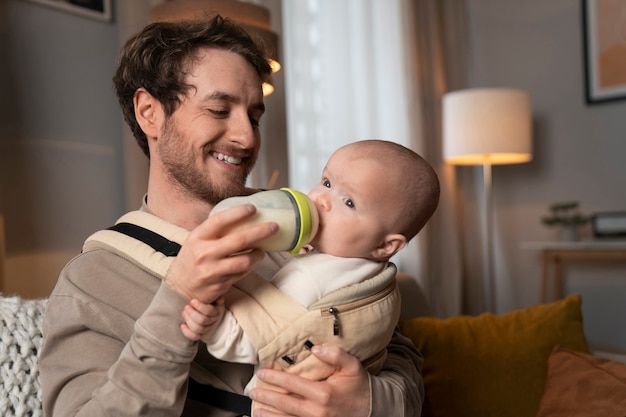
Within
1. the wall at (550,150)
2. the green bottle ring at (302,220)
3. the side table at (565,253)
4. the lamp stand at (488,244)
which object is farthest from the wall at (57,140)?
the wall at (550,150)

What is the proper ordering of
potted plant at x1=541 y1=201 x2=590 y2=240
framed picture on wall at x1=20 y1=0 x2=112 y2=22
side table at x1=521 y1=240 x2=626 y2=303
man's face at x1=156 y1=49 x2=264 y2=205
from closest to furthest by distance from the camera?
man's face at x1=156 y1=49 x2=264 y2=205, framed picture on wall at x1=20 y1=0 x2=112 y2=22, side table at x1=521 y1=240 x2=626 y2=303, potted plant at x1=541 y1=201 x2=590 y2=240

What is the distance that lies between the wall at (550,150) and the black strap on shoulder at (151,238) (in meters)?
3.61

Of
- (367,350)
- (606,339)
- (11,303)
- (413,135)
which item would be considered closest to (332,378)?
(367,350)

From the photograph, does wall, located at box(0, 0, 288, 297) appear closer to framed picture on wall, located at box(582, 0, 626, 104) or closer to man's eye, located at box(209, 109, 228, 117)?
man's eye, located at box(209, 109, 228, 117)

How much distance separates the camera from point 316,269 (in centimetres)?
91

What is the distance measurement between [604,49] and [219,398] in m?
3.82

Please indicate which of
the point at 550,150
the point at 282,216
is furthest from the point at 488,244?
the point at 282,216

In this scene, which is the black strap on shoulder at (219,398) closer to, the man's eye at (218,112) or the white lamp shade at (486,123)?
the man's eye at (218,112)

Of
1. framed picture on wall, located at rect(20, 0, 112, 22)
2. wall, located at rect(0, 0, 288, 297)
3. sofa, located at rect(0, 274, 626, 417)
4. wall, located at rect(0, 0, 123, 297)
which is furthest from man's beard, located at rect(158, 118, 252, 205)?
framed picture on wall, located at rect(20, 0, 112, 22)

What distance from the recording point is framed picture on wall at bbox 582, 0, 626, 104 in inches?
152

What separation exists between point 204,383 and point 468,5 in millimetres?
4178

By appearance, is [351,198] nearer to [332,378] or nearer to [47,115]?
[332,378]

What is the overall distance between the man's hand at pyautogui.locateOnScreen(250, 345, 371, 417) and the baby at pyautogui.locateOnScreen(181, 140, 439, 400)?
0.02m

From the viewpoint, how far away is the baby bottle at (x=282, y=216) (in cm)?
82
